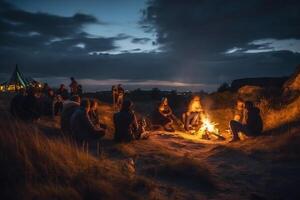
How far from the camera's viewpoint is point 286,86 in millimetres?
17375

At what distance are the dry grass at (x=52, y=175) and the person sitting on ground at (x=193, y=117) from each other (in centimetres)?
1039

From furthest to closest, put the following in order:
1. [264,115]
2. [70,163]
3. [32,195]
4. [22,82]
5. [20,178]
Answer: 1. [22,82]
2. [264,115]
3. [70,163]
4. [20,178]
5. [32,195]

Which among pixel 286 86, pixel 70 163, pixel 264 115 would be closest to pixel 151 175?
pixel 70 163

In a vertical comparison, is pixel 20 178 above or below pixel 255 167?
above

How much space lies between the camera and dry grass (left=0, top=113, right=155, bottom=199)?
213 inches

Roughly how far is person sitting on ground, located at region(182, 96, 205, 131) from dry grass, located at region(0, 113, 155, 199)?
10391mm

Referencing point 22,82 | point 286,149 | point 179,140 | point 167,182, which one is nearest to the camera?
point 167,182

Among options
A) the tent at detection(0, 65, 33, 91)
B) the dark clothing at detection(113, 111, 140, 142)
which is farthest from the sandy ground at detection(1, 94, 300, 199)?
the tent at detection(0, 65, 33, 91)

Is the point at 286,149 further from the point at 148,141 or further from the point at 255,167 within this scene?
the point at 148,141

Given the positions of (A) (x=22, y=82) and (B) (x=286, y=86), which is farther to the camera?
(A) (x=22, y=82)

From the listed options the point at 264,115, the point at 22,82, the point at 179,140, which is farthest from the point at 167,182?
the point at 22,82

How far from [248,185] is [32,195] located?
14.6 ft

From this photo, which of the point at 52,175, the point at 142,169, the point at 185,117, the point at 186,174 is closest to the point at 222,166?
the point at 186,174

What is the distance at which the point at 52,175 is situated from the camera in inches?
239
